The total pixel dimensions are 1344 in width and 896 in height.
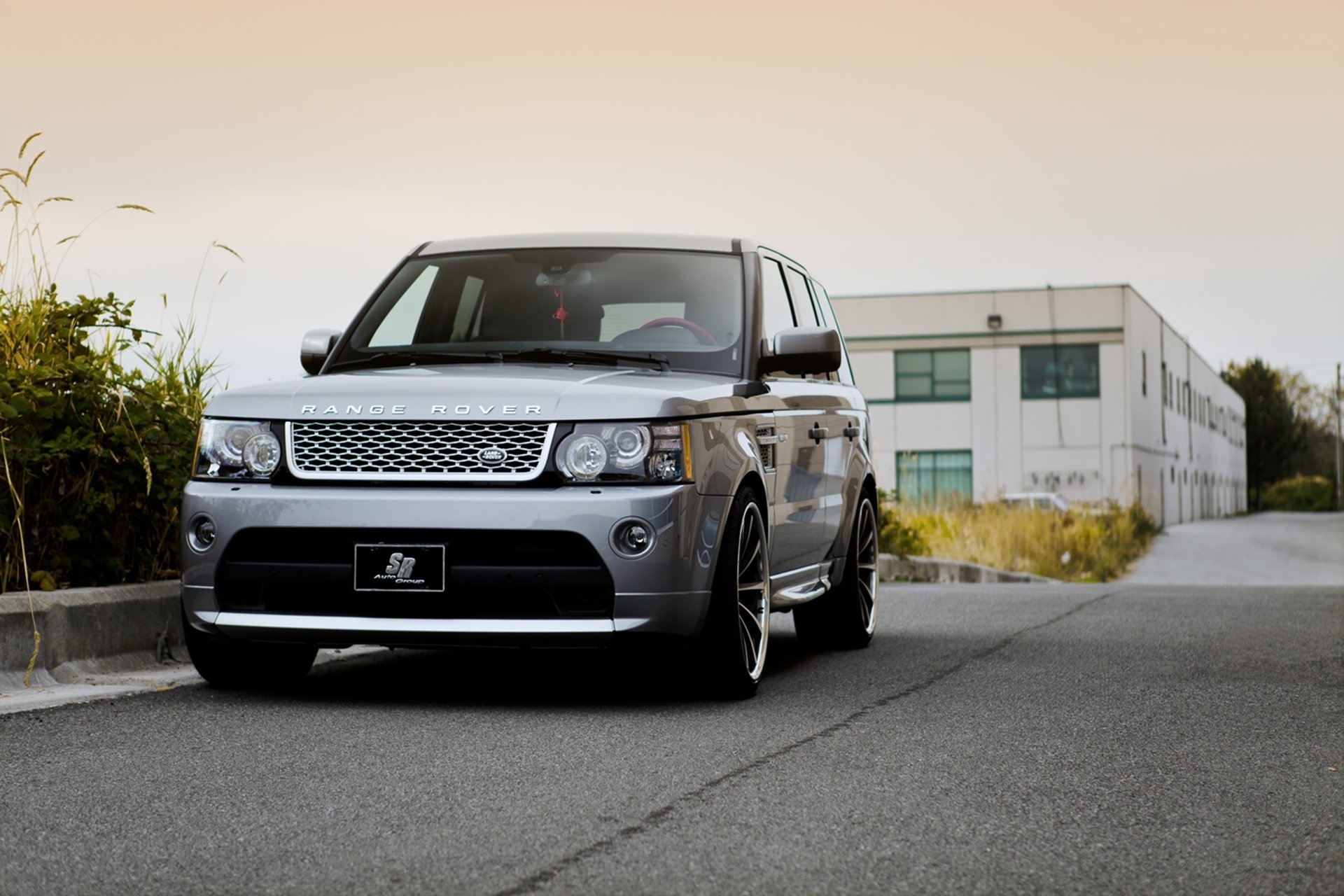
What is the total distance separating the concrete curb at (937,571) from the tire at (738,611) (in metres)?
13.1

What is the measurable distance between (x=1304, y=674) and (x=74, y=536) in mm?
5796

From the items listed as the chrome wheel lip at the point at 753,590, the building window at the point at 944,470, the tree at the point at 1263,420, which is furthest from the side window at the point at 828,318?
the tree at the point at 1263,420

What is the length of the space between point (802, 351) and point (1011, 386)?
150 ft

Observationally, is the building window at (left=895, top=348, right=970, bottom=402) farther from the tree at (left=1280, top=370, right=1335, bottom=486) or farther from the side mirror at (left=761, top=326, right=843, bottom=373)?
the tree at (left=1280, top=370, right=1335, bottom=486)

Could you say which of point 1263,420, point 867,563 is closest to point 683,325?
point 867,563

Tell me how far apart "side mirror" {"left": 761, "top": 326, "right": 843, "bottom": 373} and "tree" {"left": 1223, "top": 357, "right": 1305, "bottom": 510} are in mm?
111958

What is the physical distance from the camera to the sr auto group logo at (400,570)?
20.5 ft

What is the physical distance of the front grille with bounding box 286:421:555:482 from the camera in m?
6.29

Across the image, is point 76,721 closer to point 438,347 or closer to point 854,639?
point 438,347

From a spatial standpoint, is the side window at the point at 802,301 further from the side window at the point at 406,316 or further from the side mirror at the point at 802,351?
the side window at the point at 406,316

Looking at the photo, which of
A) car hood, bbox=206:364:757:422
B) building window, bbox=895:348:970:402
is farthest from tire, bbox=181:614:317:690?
building window, bbox=895:348:970:402

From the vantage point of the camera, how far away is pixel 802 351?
737cm

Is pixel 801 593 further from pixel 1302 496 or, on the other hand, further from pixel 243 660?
pixel 1302 496

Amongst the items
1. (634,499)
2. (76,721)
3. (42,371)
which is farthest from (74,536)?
(634,499)
